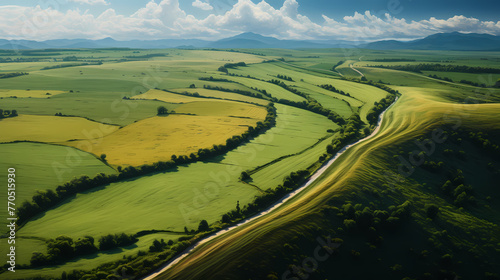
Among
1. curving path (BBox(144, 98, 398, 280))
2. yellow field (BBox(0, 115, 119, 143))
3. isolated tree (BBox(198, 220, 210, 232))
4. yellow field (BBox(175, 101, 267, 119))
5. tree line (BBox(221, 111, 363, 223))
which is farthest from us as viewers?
yellow field (BBox(175, 101, 267, 119))

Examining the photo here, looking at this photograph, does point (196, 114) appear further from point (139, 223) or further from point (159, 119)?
point (139, 223)

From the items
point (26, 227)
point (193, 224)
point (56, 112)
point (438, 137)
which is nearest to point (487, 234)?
point (438, 137)

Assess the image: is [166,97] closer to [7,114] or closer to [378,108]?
[7,114]

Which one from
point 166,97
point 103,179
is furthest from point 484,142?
point 166,97

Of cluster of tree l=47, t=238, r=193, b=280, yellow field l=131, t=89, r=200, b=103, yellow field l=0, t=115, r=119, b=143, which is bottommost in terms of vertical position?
cluster of tree l=47, t=238, r=193, b=280

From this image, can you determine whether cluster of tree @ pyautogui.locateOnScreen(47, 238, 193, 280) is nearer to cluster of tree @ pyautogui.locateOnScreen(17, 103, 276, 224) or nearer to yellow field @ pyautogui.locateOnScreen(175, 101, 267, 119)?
cluster of tree @ pyautogui.locateOnScreen(17, 103, 276, 224)

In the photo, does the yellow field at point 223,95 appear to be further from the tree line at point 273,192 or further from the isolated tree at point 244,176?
the isolated tree at point 244,176

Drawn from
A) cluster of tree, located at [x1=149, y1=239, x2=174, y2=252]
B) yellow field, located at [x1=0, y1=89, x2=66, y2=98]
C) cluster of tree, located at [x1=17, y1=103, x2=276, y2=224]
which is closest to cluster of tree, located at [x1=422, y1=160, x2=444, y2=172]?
cluster of tree, located at [x1=17, y1=103, x2=276, y2=224]
